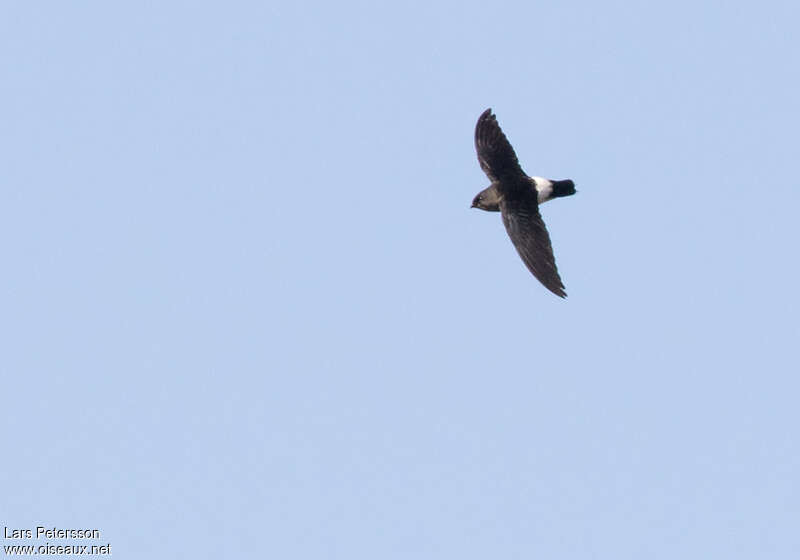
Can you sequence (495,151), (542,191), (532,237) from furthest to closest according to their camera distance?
1. (495,151)
2. (542,191)
3. (532,237)

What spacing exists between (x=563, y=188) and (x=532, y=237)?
4.52ft

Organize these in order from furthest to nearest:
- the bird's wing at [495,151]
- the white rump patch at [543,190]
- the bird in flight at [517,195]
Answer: the bird's wing at [495,151] < the white rump patch at [543,190] < the bird in flight at [517,195]

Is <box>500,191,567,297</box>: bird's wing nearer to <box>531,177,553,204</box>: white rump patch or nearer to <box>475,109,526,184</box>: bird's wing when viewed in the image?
<box>531,177,553,204</box>: white rump patch

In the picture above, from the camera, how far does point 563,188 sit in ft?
83.4

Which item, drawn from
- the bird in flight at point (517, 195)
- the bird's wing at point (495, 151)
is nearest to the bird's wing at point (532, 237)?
the bird in flight at point (517, 195)

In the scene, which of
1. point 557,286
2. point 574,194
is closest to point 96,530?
point 557,286

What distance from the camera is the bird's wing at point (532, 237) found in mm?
23578

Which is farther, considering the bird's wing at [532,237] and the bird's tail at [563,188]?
the bird's tail at [563,188]

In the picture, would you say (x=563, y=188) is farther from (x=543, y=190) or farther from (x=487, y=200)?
(x=487, y=200)

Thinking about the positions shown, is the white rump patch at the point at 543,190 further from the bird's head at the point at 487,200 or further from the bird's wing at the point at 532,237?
the bird's head at the point at 487,200

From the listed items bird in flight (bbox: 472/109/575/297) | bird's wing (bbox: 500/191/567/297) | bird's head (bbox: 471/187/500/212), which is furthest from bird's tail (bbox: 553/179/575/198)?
bird's head (bbox: 471/187/500/212)

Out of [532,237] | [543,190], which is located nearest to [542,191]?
[543,190]

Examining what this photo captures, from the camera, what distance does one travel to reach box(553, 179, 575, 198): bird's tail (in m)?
25.4

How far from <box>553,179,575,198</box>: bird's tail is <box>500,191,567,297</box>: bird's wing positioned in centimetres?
43
